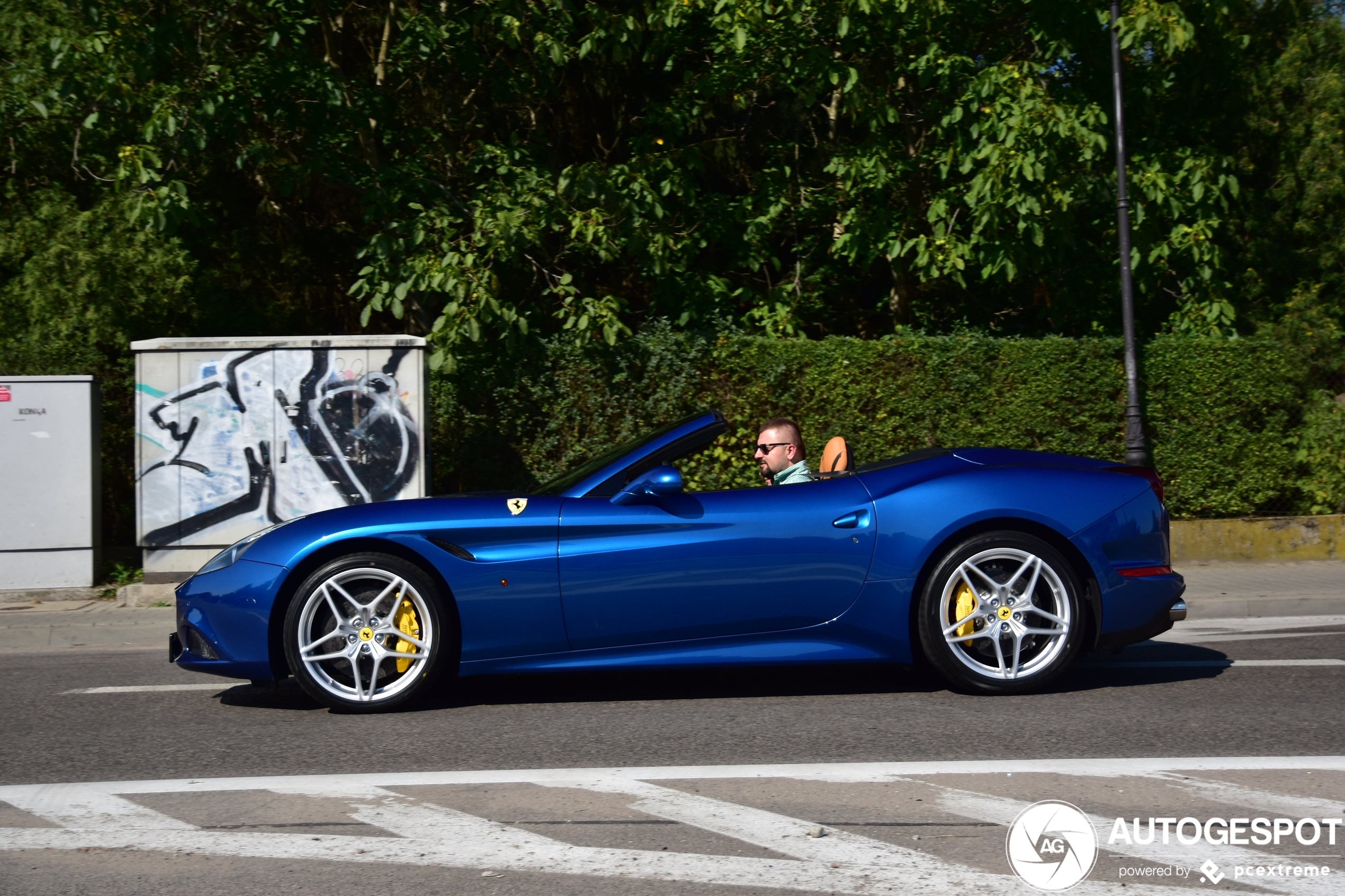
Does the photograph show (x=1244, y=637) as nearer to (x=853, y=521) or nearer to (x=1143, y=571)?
(x=1143, y=571)

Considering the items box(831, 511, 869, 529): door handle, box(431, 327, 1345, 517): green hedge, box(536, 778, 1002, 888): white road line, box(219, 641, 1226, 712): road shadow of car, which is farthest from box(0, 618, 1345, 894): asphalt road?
box(431, 327, 1345, 517): green hedge

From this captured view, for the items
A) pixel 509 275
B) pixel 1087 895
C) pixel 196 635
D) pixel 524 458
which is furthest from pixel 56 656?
pixel 1087 895

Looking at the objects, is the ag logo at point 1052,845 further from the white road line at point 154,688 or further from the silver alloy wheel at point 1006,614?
the white road line at point 154,688

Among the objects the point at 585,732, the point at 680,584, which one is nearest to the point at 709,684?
the point at 680,584

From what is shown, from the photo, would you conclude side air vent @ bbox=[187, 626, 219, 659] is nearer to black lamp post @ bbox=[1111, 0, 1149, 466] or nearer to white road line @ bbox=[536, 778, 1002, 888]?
white road line @ bbox=[536, 778, 1002, 888]

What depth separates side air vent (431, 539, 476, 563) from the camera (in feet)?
17.0

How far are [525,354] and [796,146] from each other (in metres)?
3.81

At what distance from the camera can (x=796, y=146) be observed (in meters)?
12.4

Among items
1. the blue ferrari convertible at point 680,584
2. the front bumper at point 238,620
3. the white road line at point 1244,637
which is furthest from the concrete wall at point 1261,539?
the front bumper at point 238,620

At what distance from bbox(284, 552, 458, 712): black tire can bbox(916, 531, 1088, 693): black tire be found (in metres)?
2.11

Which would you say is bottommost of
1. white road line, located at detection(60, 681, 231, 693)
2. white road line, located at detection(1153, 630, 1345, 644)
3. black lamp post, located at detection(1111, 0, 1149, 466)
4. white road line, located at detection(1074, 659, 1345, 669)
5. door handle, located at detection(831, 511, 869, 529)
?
white road line, located at detection(60, 681, 231, 693)

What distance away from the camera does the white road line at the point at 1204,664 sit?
6.20 meters

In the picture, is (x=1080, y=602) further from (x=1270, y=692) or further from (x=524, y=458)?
(x=524, y=458)

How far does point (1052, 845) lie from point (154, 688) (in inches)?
181
